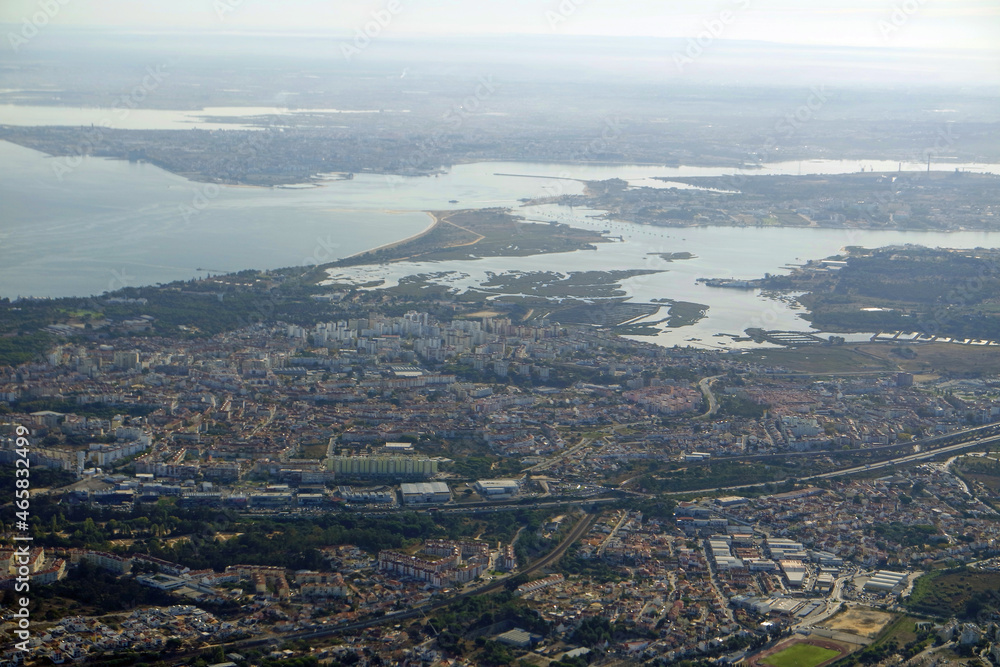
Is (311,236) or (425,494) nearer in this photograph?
(425,494)

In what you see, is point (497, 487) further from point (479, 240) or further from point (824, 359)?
point (479, 240)

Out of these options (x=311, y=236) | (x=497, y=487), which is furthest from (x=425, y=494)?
(x=311, y=236)

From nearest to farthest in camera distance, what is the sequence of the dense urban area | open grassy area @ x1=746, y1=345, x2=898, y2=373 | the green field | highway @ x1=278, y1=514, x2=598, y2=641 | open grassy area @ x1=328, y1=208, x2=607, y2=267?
the green field
highway @ x1=278, y1=514, x2=598, y2=641
the dense urban area
open grassy area @ x1=746, y1=345, x2=898, y2=373
open grassy area @ x1=328, y1=208, x2=607, y2=267

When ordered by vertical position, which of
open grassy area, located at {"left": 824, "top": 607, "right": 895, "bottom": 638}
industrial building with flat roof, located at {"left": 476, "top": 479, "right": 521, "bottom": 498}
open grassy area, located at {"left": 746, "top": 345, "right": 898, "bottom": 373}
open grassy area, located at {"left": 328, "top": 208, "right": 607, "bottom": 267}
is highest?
open grassy area, located at {"left": 328, "top": 208, "right": 607, "bottom": 267}

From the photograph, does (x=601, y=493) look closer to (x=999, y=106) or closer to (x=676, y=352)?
(x=676, y=352)

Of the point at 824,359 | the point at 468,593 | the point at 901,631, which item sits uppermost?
the point at 824,359

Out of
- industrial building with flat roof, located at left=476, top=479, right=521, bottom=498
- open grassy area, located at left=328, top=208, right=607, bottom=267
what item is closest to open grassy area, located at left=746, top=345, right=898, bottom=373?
industrial building with flat roof, located at left=476, top=479, right=521, bottom=498

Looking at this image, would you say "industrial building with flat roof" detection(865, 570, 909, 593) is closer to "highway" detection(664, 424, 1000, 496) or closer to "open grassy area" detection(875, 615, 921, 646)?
"open grassy area" detection(875, 615, 921, 646)

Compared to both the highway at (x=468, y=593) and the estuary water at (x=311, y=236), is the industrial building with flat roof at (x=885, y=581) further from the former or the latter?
the estuary water at (x=311, y=236)
